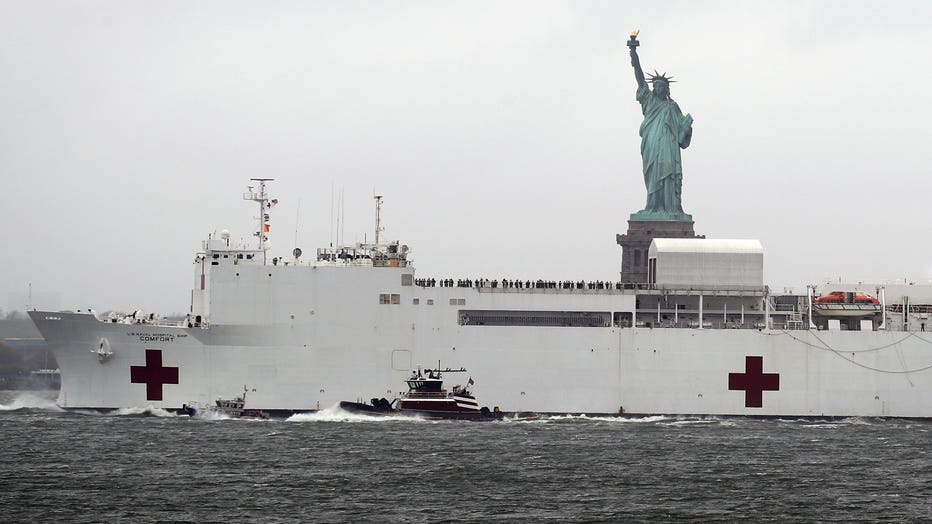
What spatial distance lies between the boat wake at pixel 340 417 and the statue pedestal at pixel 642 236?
1881 centimetres

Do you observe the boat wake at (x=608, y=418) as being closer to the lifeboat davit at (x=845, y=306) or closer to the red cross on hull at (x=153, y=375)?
the lifeboat davit at (x=845, y=306)

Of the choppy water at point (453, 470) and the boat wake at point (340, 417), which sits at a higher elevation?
the boat wake at point (340, 417)

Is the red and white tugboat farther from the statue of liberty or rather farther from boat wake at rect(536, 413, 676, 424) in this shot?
the statue of liberty

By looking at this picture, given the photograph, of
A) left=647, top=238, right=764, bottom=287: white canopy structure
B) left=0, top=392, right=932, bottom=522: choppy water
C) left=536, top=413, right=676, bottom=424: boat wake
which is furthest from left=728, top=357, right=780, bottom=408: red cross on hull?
left=647, top=238, right=764, bottom=287: white canopy structure

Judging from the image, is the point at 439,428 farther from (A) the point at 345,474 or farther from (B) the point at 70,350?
(B) the point at 70,350

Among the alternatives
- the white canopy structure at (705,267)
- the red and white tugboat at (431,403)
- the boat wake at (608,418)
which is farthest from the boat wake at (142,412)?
the white canopy structure at (705,267)

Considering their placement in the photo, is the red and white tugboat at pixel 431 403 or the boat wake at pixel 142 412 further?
the boat wake at pixel 142 412

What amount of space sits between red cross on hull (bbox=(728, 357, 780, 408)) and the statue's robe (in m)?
16.6

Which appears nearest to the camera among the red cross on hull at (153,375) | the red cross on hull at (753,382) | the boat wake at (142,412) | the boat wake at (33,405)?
the boat wake at (142,412)

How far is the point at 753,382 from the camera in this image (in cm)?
3816

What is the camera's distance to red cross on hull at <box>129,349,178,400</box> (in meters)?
36.9

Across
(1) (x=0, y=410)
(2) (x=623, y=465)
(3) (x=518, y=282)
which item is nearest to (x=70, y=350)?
(1) (x=0, y=410)

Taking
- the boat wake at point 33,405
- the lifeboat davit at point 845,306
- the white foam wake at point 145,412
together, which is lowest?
the boat wake at point 33,405

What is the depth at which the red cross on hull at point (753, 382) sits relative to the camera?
38094 mm
